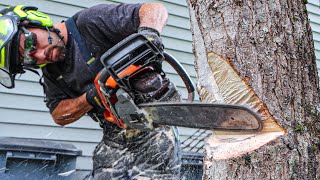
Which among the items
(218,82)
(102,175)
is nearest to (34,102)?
(102,175)

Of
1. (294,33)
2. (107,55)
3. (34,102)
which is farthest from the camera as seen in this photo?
(34,102)

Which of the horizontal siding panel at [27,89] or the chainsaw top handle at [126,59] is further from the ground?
the chainsaw top handle at [126,59]

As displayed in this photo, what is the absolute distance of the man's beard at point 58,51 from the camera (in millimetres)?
2609

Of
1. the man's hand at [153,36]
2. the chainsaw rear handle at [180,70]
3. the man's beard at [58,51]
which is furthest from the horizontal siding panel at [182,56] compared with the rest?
the man's hand at [153,36]

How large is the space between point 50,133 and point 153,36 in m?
2.40

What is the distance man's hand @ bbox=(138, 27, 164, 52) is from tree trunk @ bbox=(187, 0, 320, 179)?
1.51 feet

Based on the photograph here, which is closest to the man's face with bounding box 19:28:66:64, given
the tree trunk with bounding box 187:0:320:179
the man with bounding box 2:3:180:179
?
the man with bounding box 2:3:180:179

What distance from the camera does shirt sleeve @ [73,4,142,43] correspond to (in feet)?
8.28

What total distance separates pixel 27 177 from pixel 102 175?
0.58 meters

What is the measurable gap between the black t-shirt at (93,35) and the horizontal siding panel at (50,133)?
1.39m

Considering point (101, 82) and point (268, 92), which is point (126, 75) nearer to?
point (101, 82)

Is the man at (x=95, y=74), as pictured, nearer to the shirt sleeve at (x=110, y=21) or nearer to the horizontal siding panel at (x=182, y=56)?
the shirt sleeve at (x=110, y=21)

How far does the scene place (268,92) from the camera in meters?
1.46

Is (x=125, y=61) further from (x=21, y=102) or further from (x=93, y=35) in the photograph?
(x=21, y=102)
